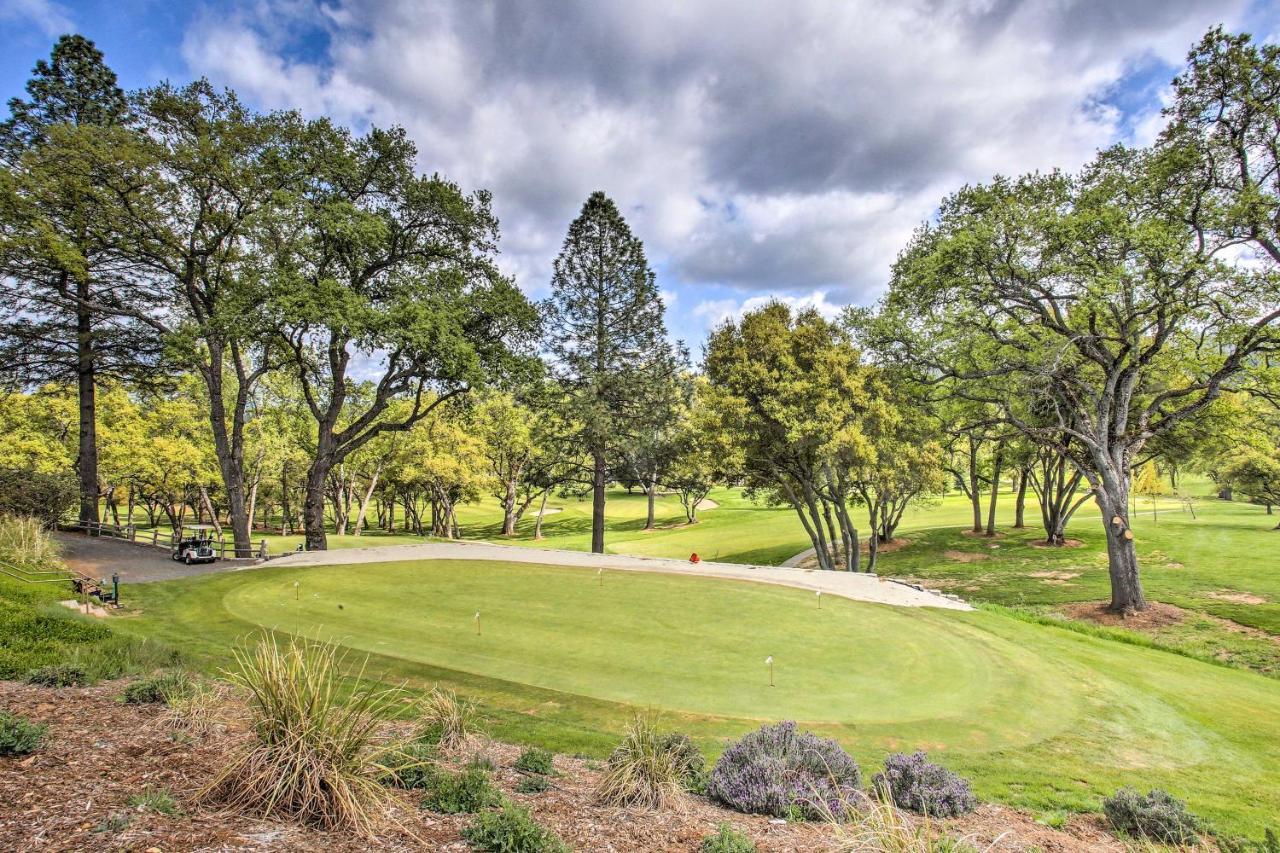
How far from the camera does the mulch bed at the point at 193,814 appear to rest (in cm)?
357

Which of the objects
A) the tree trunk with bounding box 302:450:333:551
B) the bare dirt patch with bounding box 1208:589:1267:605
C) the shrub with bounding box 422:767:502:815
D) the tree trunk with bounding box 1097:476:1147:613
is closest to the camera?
the shrub with bounding box 422:767:502:815

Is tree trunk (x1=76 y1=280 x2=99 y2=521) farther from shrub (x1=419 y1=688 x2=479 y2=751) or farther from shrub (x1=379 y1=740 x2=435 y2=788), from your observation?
shrub (x1=379 y1=740 x2=435 y2=788)

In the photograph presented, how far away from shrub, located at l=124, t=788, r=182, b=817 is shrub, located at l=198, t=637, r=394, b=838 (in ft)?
0.57

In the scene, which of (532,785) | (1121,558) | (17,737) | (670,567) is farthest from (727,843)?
(1121,558)

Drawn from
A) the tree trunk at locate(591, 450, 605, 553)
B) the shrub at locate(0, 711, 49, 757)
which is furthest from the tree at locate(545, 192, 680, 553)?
the shrub at locate(0, 711, 49, 757)

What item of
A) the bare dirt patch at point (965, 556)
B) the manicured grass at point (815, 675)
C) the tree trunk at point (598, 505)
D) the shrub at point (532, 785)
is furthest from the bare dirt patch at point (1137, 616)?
the shrub at point (532, 785)

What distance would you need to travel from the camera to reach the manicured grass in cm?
777

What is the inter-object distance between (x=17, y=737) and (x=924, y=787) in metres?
7.79

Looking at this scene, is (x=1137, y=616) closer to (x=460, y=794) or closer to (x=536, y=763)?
(x=536, y=763)

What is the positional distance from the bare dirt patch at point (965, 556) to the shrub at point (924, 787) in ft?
85.4

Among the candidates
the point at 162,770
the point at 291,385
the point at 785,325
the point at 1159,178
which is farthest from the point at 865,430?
the point at 291,385

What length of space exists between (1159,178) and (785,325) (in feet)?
39.1

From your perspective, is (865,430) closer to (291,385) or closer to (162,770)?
(162,770)

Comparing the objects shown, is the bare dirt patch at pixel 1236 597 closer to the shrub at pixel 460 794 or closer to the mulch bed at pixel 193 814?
the mulch bed at pixel 193 814
